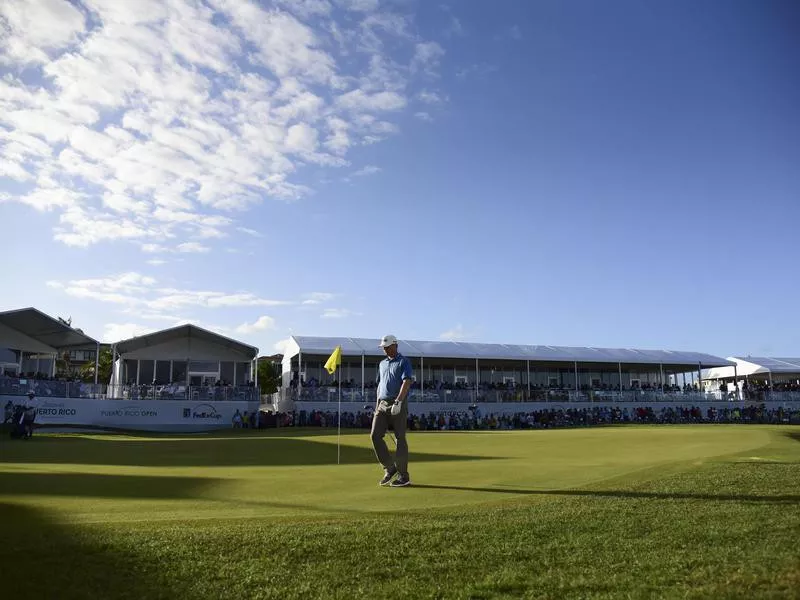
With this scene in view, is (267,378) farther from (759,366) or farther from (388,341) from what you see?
(388,341)

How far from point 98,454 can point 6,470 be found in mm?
4415

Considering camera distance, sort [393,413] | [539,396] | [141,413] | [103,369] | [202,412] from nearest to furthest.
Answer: [393,413] < [141,413] < [202,412] < [539,396] < [103,369]

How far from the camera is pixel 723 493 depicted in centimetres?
745

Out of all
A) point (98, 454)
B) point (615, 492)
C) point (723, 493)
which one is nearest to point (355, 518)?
point (615, 492)

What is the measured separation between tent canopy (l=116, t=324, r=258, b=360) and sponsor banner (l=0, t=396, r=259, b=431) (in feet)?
23.4

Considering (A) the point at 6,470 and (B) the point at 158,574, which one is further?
(A) the point at 6,470

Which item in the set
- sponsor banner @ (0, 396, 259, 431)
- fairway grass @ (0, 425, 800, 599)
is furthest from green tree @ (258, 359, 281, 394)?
fairway grass @ (0, 425, 800, 599)

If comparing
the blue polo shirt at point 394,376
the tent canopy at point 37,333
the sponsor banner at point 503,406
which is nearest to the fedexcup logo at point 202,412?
the sponsor banner at point 503,406

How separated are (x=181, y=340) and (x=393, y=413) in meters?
42.6

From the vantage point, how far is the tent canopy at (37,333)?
38938mm

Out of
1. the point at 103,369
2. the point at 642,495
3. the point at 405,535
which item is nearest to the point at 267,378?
the point at 103,369

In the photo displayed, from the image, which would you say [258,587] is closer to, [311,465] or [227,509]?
[227,509]

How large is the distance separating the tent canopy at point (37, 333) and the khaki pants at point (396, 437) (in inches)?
1417

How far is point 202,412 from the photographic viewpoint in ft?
125
